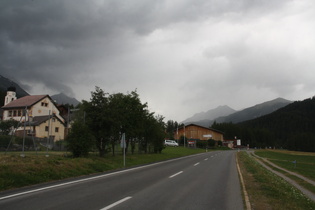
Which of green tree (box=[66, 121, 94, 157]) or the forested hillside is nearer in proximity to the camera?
green tree (box=[66, 121, 94, 157])

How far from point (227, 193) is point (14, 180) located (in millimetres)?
8646

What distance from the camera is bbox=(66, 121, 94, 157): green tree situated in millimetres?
19375

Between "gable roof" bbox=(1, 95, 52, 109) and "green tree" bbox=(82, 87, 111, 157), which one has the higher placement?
"gable roof" bbox=(1, 95, 52, 109)

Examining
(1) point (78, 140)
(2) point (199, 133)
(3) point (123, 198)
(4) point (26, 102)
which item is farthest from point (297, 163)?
(2) point (199, 133)

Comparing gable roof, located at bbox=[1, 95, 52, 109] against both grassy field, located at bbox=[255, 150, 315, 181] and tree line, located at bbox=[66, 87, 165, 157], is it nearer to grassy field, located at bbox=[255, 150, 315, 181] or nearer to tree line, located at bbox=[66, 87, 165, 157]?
tree line, located at bbox=[66, 87, 165, 157]

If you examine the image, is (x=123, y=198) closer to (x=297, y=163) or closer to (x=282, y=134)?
(x=297, y=163)

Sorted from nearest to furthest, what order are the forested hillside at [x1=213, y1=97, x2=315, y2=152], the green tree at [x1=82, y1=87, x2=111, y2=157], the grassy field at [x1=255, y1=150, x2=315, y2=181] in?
the green tree at [x1=82, y1=87, x2=111, y2=157]
the grassy field at [x1=255, y1=150, x2=315, y2=181]
the forested hillside at [x1=213, y1=97, x2=315, y2=152]

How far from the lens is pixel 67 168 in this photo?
14.6m

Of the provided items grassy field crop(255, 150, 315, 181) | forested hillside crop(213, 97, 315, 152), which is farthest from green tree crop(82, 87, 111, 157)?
forested hillside crop(213, 97, 315, 152)

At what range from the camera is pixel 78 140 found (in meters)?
19.5

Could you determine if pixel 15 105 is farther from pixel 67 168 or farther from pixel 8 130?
pixel 67 168

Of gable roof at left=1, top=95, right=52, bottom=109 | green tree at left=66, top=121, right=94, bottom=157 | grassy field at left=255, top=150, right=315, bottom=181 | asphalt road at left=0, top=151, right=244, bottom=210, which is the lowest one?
grassy field at left=255, top=150, right=315, bottom=181

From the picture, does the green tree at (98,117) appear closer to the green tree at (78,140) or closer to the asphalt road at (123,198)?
the green tree at (78,140)

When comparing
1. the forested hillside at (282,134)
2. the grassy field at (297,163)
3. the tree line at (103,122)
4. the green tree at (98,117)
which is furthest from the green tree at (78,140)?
the forested hillside at (282,134)
